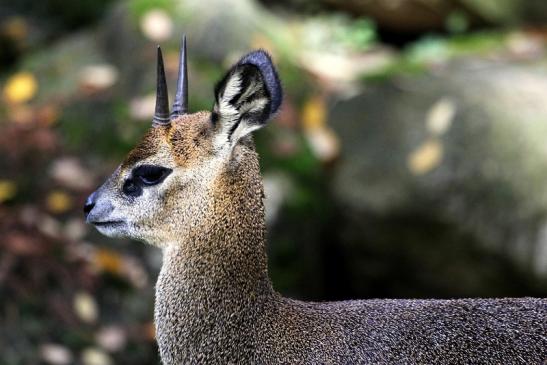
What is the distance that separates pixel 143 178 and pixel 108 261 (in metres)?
2.66

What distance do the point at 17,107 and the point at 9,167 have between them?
2.42 ft

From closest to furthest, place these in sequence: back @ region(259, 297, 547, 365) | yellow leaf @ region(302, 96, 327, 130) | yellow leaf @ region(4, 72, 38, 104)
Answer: back @ region(259, 297, 547, 365)
yellow leaf @ region(302, 96, 327, 130)
yellow leaf @ region(4, 72, 38, 104)

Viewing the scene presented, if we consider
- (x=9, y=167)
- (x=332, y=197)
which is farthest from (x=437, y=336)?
(x=9, y=167)

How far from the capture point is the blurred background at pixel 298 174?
584 cm

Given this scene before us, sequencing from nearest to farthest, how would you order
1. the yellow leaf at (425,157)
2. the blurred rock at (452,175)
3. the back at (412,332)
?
the back at (412,332) → the blurred rock at (452,175) → the yellow leaf at (425,157)

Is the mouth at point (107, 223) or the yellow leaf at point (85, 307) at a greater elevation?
the mouth at point (107, 223)

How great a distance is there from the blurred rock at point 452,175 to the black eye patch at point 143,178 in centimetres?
296

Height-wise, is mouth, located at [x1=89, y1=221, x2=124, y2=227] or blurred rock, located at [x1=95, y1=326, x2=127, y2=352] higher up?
mouth, located at [x1=89, y1=221, x2=124, y2=227]

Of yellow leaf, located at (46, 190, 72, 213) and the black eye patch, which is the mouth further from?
yellow leaf, located at (46, 190, 72, 213)

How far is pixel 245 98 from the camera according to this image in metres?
3.29

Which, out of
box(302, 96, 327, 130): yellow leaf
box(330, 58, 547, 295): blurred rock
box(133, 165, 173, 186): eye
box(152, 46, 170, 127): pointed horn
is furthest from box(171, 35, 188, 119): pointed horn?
box(302, 96, 327, 130): yellow leaf

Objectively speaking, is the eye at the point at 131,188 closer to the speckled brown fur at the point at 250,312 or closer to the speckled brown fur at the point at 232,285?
the speckled brown fur at the point at 232,285

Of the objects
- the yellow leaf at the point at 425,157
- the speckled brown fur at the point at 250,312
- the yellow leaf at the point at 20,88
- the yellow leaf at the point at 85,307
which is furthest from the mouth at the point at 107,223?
the yellow leaf at the point at 20,88

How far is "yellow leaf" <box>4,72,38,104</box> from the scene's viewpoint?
7.15m
